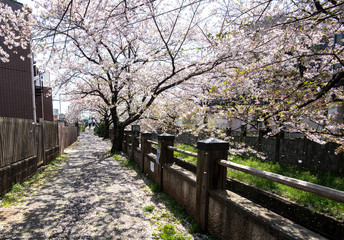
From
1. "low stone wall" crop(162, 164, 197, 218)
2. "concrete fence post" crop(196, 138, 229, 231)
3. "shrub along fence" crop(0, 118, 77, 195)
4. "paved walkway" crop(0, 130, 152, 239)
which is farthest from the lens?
"shrub along fence" crop(0, 118, 77, 195)

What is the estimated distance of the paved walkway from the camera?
3606mm

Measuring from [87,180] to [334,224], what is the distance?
6.77m

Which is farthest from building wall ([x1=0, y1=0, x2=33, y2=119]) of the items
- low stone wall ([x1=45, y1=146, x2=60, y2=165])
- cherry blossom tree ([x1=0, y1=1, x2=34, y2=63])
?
cherry blossom tree ([x1=0, y1=1, x2=34, y2=63])

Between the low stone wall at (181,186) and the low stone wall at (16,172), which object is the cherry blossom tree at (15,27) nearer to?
the low stone wall at (16,172)

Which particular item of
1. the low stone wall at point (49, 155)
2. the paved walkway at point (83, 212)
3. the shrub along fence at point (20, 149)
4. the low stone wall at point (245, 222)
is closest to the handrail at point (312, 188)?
the low stone wall at point (245, 222)

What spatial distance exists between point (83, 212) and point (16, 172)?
3019mm

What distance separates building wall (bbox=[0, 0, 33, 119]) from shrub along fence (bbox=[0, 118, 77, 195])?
198 inches

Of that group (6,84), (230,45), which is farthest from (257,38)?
(6,84)

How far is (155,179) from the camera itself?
21.8ft

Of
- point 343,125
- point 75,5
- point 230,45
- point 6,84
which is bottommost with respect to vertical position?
point 343,125

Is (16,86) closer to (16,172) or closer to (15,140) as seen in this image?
(15,140)

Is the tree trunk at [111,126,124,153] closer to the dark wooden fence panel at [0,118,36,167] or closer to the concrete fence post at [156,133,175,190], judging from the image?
the dark wooden fence panel at [0,118,36,167]

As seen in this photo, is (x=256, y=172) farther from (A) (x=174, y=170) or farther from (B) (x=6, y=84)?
(B) (x=6, y=84)

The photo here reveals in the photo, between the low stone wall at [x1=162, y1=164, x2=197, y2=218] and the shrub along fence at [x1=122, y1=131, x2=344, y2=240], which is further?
the low stone wall at [x1=162, y1=164, x2=197, y2=218]
